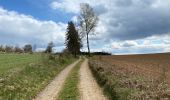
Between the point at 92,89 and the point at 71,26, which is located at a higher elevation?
the point at 71,26

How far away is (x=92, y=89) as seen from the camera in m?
24.7

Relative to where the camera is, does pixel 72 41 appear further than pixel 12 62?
Yes

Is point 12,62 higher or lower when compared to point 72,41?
lower

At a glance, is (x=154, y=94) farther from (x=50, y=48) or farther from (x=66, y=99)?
(x=50, y=48)

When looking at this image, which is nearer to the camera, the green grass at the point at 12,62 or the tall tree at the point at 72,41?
the green grass at the point at 12,62

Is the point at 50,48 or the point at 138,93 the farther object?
the point at 50,48

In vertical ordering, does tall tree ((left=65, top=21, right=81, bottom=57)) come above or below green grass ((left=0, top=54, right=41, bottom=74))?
above

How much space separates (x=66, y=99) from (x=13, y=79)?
23.0ft

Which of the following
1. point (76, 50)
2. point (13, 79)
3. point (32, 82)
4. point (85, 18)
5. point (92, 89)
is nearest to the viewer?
point (92, 89)

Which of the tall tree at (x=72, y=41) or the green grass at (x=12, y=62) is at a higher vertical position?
the tall tree at (x=72, y=41)

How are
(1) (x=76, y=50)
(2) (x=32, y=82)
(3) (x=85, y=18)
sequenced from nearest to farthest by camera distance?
(2) (x=32, y=82)
(3) (x=85, y=18)
(1) (x=76, y=50)

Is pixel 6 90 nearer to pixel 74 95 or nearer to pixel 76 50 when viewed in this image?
pixel 74 95

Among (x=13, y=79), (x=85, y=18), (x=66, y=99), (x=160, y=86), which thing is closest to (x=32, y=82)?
(x=13, y=79)

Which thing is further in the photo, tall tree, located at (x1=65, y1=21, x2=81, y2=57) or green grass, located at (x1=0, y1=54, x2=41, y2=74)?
tall tree, located at (x1=65, y1=21, x2=81, y2=57)
